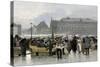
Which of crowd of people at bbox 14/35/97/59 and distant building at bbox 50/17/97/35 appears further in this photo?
distant building at bbox 50/17/97/35

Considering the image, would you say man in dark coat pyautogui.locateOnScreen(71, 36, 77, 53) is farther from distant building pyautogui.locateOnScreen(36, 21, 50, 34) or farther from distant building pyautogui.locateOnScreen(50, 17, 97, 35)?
distant building pyautogui.locateOnScreen(36, 21, 50, 34)

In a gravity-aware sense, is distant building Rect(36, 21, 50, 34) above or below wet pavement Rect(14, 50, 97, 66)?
above

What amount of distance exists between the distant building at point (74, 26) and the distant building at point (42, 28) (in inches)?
2.1

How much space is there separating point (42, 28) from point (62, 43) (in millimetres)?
252

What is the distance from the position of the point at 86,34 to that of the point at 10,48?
2.60 ft

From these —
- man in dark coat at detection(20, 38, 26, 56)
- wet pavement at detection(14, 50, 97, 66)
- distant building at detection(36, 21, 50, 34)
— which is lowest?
wet pavement at detection(14, 50, 97, 66)

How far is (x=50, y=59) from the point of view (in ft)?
6.51

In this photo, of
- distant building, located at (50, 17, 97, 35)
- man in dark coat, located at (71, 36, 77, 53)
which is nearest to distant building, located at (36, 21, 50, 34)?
distant building, located at (50, 17, 97, 35)

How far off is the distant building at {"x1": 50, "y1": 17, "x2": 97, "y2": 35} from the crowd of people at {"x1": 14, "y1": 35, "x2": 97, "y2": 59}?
0.19ft

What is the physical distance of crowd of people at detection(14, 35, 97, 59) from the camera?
1.90 metres

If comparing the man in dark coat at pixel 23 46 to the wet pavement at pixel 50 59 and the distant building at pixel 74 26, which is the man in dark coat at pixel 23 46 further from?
the distant building at pixel 74 26

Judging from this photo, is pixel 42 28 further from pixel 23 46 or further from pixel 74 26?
pixel 74 26

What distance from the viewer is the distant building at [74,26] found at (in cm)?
201
